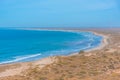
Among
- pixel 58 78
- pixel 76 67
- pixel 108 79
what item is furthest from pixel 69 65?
pixel 108 79

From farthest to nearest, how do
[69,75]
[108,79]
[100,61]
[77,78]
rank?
[100,61] → [69,75] → [77,78] → [108,79]

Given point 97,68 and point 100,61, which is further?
point 100,61

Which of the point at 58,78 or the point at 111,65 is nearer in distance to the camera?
the point at 58,78

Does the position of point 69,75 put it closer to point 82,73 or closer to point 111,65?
point 82,73

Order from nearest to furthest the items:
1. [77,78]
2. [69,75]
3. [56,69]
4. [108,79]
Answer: [108,79]
[77,78]
[69,75]
[56,69]

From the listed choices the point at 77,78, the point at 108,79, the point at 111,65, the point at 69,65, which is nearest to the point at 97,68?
the point at 111,65

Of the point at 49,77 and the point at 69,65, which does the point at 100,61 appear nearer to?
the point at 69,65

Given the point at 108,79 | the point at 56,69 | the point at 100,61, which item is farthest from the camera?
the point at 100,61

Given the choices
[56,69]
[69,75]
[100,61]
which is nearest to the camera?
[69,75]

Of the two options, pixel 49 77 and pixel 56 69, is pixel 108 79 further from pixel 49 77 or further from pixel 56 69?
pixel 56 69
